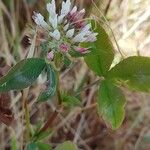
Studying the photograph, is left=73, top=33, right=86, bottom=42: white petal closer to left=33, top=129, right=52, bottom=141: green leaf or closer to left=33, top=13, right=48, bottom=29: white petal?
left=33, top=13, right=48, bottom=29: white petal

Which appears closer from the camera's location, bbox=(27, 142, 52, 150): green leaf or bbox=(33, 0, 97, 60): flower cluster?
bbox=(33, 0, 97, 60): flower cluster

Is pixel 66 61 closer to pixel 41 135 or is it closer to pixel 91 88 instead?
pixel 41 135

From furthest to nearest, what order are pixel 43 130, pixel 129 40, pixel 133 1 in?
1. pixel 133 1
2. pixel 129 40
3. pixel 43 130

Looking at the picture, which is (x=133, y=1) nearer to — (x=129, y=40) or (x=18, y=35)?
(x=129, y=40)

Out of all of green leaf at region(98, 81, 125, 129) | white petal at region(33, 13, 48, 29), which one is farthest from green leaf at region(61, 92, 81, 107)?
white petal at region(33, 13, 48, 29)

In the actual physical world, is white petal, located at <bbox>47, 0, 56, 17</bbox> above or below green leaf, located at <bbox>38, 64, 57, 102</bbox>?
above

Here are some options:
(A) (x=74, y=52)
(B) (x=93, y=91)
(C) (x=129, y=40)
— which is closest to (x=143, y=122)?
(B) (x=93, y=91)

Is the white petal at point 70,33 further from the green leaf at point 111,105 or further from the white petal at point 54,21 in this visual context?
the green leaf at point 111,105
